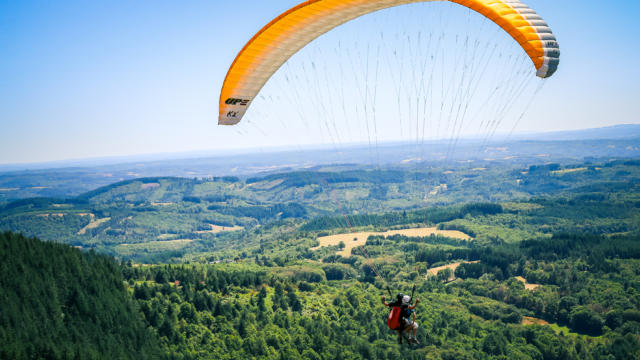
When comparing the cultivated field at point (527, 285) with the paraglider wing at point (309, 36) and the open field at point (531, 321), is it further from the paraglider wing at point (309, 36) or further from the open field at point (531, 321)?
the paraglider wing at point (309, 36)

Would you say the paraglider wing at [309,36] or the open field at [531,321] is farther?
the open field at [531,321]

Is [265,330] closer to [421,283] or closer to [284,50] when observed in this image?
[421,283]

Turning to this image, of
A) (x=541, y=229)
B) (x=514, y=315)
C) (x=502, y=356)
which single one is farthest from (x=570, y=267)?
(x=541, y=229)

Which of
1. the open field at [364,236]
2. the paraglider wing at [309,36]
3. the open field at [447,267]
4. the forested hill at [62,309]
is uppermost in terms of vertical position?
the paraglider wing at [309,36]

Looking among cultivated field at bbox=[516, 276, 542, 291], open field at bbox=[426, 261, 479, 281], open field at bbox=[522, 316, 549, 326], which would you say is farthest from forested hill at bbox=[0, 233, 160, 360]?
cultivated field at bbox=[516, 276, 542, 291]

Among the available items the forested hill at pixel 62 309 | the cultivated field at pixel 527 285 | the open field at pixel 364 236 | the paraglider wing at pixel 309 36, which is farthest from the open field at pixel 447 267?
the paraglider wing at pixel 309 36

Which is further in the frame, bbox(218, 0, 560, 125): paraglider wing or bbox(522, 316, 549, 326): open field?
bbox(522, 316, 549, 326): open field

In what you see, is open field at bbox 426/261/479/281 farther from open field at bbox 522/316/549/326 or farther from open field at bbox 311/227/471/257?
open field at bbox 311/227/471/257
